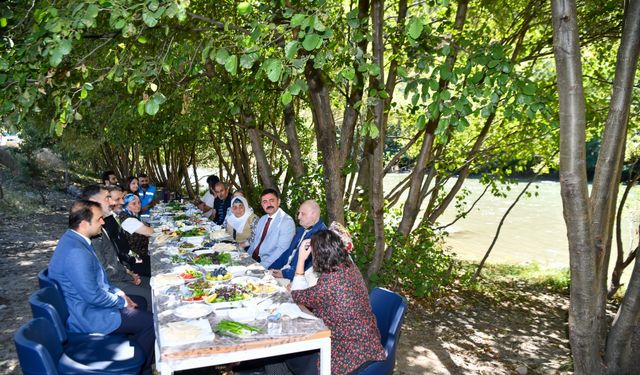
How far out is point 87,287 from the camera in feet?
11.3

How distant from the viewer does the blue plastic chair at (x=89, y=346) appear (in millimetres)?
3107

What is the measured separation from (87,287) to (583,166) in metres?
3.47

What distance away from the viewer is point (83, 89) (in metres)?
3.19

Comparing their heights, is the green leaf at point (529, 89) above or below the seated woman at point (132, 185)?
above

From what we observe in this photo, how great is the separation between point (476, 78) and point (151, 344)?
3.21 metres

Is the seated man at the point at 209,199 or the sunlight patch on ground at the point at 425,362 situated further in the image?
the seated man at the point at 209,199

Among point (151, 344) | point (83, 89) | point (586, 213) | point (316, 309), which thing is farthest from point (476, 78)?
point (151, 344)

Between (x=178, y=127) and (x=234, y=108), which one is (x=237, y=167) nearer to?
(x=178, y=127)

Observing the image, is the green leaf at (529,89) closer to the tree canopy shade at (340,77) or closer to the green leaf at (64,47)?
the tree canopy shade at (340,77)

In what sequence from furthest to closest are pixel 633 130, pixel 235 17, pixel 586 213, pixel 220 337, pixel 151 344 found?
pixel 235 17, pixel 633 130, pixel 151 344, pixel 586 213, pixel 220 337

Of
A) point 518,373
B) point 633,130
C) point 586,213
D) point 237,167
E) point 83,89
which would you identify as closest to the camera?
point 586,213

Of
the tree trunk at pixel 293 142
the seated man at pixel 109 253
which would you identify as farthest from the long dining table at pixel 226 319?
the tree trunk at pixel 293 142

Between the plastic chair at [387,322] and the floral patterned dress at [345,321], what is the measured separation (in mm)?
96

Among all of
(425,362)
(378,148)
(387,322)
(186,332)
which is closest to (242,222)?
(378,148)
